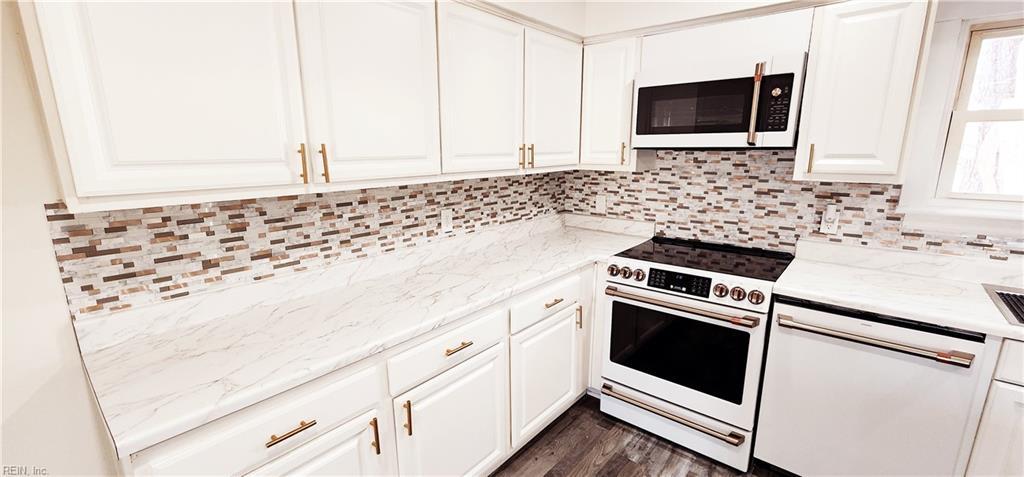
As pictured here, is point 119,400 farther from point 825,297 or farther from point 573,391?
point 825,297

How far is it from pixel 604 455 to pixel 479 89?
5.91 feet

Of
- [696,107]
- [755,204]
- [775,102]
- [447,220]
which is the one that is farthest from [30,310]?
[755,204]

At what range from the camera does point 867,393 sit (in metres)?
1.65

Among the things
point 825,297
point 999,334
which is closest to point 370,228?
point 825,297

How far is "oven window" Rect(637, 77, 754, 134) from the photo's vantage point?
1.93m

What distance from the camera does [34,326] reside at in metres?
1.15

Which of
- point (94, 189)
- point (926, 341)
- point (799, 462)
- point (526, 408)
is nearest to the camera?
point (94, 189)

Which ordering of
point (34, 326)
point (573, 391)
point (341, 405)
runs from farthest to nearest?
point (573, 391) < point (341, 405) < point (34, 326)

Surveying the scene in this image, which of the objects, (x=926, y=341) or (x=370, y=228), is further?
(x=370, y=228)

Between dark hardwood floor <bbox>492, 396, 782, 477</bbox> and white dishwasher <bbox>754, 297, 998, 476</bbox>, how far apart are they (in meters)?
0.29

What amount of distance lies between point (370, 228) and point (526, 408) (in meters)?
1.08

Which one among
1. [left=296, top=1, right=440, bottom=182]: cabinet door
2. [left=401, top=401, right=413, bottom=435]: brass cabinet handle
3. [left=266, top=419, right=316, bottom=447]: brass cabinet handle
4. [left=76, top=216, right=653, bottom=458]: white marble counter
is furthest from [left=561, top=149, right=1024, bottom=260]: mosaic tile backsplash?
[left=266, top=419, right=316, bottom=447]: brass cabinet handle

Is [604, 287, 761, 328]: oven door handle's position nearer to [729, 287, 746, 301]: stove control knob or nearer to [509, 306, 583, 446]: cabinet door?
[729, 287, 746, 301]: stove control knob

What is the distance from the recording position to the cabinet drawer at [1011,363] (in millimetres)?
1385
